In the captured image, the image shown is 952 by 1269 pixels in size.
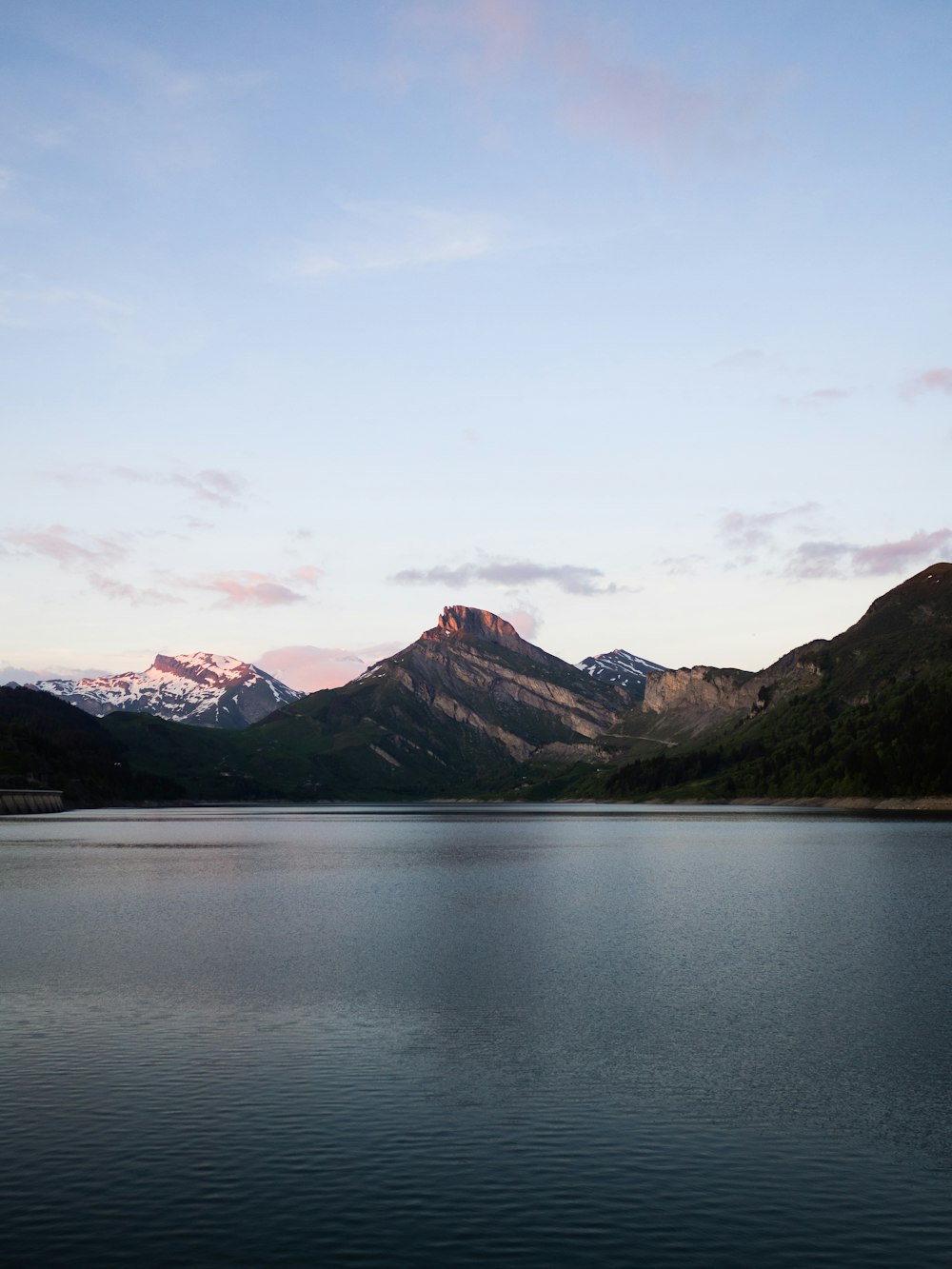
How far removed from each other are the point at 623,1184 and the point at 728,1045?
16.7 metres

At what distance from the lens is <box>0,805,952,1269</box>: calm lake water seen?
84.9 feet

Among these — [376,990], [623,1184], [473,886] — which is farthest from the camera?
[473,886]

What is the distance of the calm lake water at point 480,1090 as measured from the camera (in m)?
25.9

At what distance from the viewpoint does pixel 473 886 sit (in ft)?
375

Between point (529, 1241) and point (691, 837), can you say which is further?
point (691, 837)

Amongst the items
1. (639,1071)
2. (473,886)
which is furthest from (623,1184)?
(473,886)

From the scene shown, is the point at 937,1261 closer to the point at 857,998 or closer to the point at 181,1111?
the point at 181,1111

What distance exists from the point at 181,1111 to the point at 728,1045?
21868 millimetres

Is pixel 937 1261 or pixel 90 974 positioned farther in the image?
pixel 90 974

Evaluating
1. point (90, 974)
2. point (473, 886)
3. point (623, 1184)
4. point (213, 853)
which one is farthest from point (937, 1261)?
point (213, 853)

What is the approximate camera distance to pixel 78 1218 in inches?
1041

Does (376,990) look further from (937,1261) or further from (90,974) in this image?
(937,1261)

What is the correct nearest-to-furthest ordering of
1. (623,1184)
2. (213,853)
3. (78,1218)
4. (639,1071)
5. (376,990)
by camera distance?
(78,1218), (623,1184), (639,1071), (376,990), (213,853)

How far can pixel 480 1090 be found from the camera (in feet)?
124
